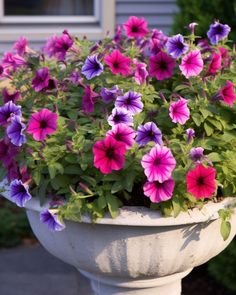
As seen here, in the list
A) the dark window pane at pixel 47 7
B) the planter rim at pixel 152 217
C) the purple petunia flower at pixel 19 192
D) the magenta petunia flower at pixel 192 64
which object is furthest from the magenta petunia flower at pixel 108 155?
the dark window pane at pixel 47 7

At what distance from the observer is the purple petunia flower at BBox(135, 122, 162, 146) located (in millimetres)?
2203

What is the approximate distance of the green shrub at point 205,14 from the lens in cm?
341

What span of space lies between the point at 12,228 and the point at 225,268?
152 cm

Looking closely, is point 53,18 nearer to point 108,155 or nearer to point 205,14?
point 205,14

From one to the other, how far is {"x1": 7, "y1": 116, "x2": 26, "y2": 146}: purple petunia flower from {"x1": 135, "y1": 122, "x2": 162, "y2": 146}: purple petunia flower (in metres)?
0.35

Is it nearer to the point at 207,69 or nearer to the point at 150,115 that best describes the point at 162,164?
the point at 150,115

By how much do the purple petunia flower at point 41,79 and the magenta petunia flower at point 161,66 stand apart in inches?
14.2

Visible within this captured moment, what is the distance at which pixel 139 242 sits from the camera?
88.8 inches

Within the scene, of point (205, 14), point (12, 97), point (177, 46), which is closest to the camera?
point (177, 46)

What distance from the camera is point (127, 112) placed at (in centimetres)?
224

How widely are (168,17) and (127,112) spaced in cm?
370

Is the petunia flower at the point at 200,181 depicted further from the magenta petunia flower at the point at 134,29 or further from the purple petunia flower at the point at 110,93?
the magenta petunia flower at the point at 134,29

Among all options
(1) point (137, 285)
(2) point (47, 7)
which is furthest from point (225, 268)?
(2) point (47, 7)

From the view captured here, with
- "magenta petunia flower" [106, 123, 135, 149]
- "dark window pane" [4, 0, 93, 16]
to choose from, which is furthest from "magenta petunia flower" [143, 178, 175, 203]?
"dark window pane" [4, 0, 93, 16]
